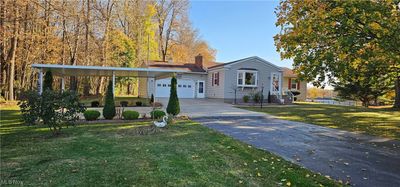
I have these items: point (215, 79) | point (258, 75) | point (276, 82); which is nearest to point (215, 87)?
point (215, 79)

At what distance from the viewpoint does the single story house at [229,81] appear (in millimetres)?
23828

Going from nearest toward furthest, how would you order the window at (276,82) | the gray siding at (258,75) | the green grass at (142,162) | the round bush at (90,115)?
the green grass at (142,162)
the round bush at (90,115)
the gray siding at (258,75)
the window at (276,82)

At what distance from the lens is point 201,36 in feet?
158

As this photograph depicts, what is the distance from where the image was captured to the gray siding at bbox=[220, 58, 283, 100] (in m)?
23.7

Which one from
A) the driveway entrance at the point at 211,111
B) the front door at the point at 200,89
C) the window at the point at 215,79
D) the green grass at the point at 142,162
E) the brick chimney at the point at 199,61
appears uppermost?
the brick chimney at the point at 199,61

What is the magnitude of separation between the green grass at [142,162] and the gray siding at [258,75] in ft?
51.7

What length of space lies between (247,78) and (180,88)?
7136mm

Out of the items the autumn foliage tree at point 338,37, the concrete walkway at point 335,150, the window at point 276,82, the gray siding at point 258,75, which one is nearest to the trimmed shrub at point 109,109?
the concrete walkway at point 335,150

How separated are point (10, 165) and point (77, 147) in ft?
5.18

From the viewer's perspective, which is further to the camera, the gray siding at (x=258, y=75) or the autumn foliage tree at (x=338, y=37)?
the gray siding at (x=258, y=75)

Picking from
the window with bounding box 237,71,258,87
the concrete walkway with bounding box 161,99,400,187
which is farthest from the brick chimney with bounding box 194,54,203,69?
the concrete walkway with bounding box 161,99,400,187

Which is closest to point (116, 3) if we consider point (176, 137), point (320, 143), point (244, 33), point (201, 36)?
point (244, 33)

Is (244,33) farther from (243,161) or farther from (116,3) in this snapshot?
(243,161)

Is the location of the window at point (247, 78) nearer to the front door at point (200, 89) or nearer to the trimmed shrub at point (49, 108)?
the front door at point (200, 89)
